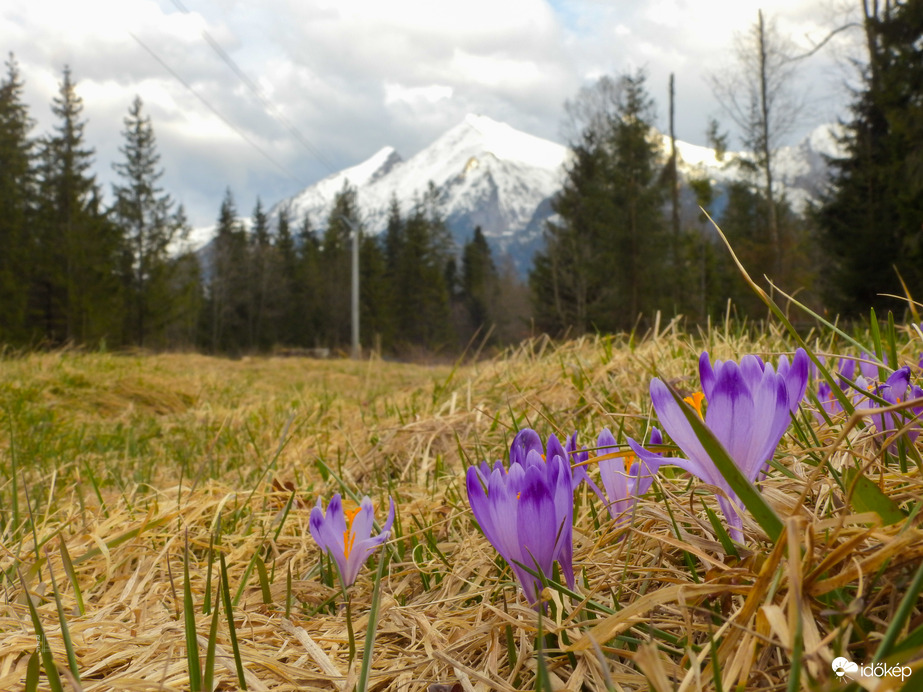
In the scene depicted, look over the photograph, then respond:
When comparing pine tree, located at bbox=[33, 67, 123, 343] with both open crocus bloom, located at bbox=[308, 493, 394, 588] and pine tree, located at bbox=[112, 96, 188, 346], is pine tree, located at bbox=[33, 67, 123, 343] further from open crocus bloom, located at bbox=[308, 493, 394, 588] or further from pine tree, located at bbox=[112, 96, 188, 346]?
open crocus bloom, located at bbox=[308, 493, 394, 588]

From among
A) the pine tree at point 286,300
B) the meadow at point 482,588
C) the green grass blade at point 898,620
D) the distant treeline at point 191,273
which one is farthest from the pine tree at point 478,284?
the green grass blade at point 898,620

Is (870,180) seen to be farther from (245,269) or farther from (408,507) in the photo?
(245,269)

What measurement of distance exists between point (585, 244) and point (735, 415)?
87.3 feet

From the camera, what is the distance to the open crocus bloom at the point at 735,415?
0.67m

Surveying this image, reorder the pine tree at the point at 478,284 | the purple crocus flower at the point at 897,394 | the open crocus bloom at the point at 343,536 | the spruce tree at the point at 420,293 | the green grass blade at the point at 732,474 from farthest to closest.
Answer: the pine tree at the point at 478,284
the spruce tree at the point at 420,293
the open crocus bloom at the point at 343,536
the purple crocus flower at the point at 897,394
the green grass blade at the point at 732,474

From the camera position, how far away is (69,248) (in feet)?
93.7

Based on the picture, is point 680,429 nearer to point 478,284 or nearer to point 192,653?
point 192,653

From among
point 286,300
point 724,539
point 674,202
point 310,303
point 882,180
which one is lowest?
point 724,539

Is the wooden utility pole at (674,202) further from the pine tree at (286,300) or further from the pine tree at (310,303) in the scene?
the pine tree at (286,300)

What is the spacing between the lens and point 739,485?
57 centimetres

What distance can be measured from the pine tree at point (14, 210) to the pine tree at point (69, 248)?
0.62 meters

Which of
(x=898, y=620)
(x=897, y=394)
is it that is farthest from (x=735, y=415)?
(x=897, y=394)

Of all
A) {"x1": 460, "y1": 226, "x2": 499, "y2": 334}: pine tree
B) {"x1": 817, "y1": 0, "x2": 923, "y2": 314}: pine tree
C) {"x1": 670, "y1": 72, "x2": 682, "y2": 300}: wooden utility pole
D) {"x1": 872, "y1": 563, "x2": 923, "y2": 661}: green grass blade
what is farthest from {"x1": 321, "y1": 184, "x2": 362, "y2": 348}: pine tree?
{"x1": 872, "y1": 563, "x2": 923, "y2": 661}: green grass blade

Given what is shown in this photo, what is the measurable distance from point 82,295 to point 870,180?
31.7 meters
